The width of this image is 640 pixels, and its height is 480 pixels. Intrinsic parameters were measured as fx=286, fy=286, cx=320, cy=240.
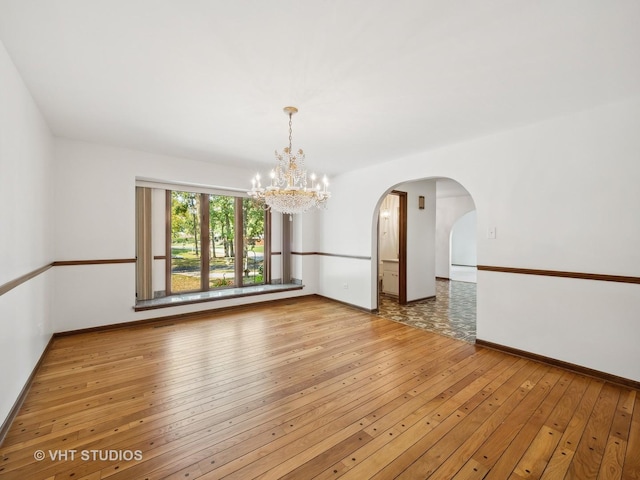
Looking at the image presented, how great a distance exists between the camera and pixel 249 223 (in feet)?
19.4

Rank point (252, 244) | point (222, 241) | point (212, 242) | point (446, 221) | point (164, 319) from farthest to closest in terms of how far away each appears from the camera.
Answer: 1. point (446, 221)
2. point (252, 244)
3. point (222, 241)
4. point (212, 242)
5. point (164, 319)

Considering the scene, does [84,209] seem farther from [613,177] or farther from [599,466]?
[613,177]

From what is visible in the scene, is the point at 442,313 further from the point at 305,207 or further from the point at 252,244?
the point at 252,244

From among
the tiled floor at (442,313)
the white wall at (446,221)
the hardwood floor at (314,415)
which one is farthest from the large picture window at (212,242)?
the white wall at (446,221)

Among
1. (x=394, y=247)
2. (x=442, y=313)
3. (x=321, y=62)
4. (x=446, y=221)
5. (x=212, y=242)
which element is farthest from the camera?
(x=446, y=221)

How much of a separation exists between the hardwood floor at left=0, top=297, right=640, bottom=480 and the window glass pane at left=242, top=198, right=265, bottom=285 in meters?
2.52

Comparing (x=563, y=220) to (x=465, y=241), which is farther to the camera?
(x=465, y=241)

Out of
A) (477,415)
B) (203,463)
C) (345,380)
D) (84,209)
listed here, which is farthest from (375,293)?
(84,209)

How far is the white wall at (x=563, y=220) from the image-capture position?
2.66m

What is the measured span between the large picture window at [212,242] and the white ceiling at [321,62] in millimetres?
1977

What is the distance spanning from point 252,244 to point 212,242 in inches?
32.2

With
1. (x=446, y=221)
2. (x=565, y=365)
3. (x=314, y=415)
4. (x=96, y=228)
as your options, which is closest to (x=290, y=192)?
(x=314, y=415)

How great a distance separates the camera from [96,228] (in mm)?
4027

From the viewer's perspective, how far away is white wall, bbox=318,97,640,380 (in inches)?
105
